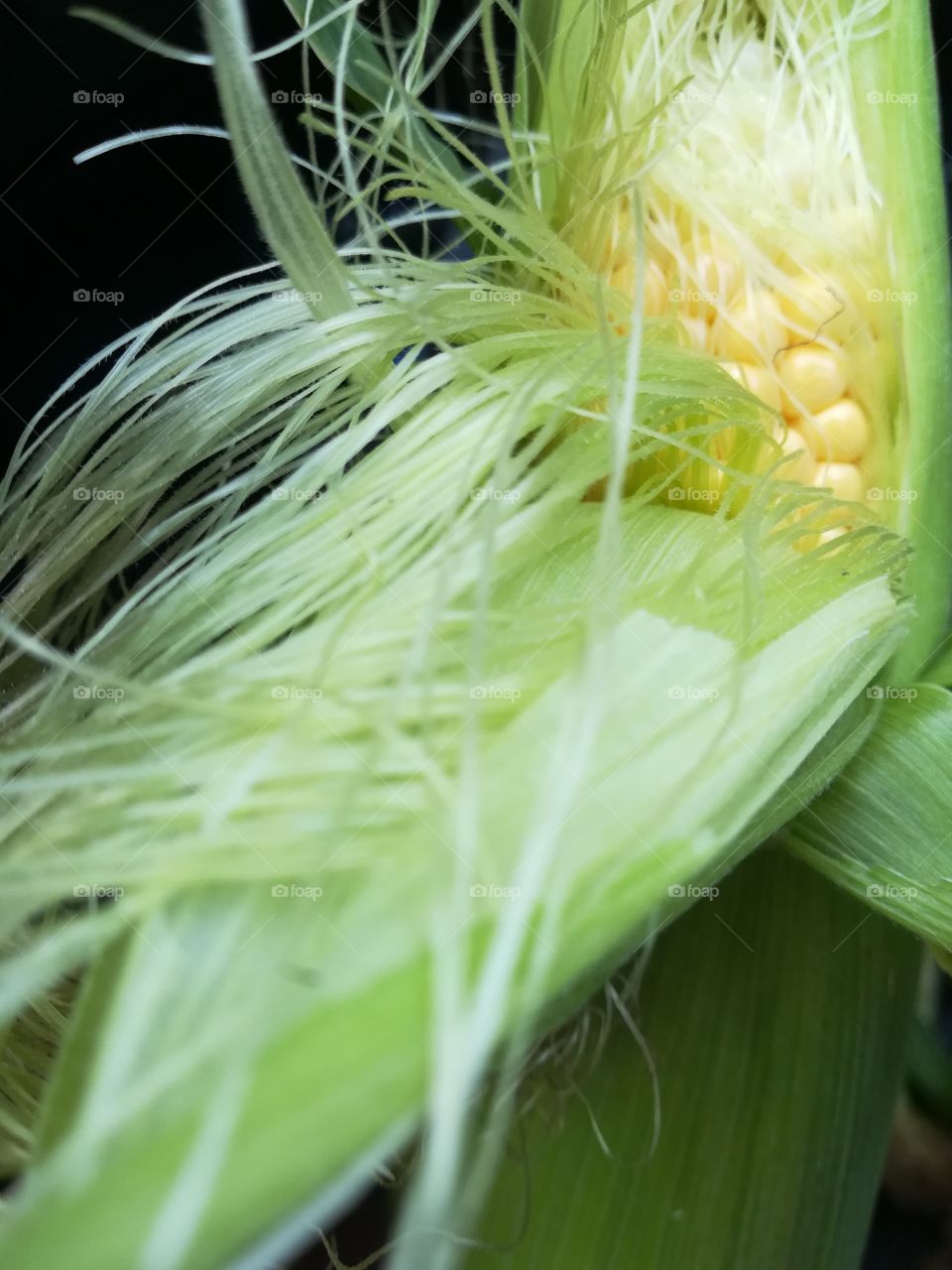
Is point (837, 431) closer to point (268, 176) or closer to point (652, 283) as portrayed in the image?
point (652, 283)

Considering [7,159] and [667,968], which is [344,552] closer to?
[667,968]

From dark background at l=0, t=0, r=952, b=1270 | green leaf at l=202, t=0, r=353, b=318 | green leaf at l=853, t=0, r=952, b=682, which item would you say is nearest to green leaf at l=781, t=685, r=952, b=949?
green leaf at l=853, t=0, r=952, b=682

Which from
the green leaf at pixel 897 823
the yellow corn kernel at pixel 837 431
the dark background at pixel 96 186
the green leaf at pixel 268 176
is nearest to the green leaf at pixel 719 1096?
the green leaf at pixel 897 823

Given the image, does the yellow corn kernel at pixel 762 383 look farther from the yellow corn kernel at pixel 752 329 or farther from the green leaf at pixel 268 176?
the green leaf at pixel 268 176

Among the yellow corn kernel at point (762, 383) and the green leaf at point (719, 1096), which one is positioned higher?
the yellow corn kernel at point (762, 383)

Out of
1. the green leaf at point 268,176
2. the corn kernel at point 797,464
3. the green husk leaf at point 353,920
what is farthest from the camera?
the corn kernel at point 797,464

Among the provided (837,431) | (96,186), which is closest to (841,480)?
(837,431)
